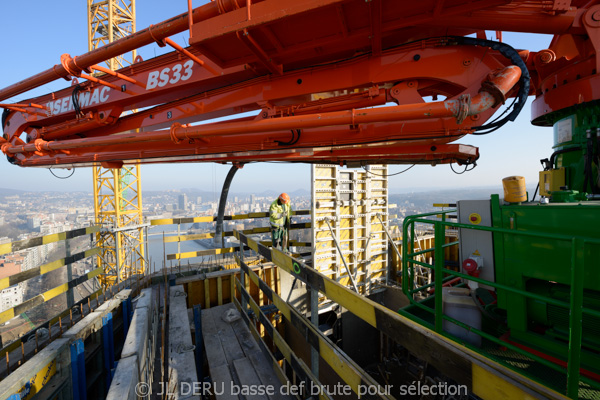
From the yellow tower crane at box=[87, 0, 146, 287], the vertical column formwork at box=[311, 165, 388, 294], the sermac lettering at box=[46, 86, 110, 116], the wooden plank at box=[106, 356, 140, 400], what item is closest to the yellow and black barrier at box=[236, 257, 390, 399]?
the wooden plank at box=[106, 356, 140, 400]

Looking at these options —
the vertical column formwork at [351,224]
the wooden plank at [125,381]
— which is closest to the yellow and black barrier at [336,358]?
the wooden plank at [125,381]

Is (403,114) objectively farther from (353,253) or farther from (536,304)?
(353,253)

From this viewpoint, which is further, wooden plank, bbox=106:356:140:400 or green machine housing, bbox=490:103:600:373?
green machine housing, bbox=490:103:600:373

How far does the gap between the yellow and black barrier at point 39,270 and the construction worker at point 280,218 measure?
3.99 meters

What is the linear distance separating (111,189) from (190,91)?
2157 centimetres

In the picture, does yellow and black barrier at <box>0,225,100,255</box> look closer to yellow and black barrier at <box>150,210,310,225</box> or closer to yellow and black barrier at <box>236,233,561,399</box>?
yellow and black barrier at <box>150,210,310,225</box>

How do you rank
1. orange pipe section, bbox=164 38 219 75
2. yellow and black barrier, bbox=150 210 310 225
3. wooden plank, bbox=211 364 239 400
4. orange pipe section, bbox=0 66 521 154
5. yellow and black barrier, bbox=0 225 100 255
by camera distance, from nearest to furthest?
orange pipe section, bbox=0 66 521 154 → wooden plank, bbox=211 364 239 400 → orange pipe section, bbox=164 38 219 75 → yellow and black barrier, bbox=0 225 100 255 → yellow and black barrier, bbox=150 210 310 225

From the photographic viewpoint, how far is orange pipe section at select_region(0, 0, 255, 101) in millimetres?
3064

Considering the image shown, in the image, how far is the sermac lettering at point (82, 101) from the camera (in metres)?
4.85

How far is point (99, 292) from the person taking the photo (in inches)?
197

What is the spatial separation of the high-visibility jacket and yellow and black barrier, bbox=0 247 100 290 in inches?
156

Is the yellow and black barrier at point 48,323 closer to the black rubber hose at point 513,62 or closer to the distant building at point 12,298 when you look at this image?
the black rubber hose at point 513,62

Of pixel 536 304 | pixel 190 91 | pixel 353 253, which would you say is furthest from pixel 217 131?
pixel 353 253

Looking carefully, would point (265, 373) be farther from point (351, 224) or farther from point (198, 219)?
point (351, 224)
